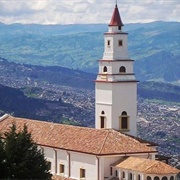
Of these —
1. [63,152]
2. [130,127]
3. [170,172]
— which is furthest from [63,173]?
[170,172]

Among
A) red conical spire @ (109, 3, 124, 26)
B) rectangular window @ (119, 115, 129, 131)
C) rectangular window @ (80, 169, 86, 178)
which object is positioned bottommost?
rectangular window @ (80, 169, 86, 178)

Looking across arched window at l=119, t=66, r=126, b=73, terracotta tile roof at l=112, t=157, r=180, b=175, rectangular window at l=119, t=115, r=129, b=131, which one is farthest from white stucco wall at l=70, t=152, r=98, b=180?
arched window at l=119, t=66, r=126, b=73

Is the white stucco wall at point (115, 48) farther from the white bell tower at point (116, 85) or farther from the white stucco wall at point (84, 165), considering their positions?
the white stucco wall at point (84, 165)

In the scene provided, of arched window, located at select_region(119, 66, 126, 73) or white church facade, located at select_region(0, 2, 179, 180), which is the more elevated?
arched window, located at select_region(119, 66, 126, 73)

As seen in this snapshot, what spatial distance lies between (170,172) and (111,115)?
12434mm

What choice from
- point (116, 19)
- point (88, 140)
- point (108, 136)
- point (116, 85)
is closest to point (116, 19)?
point (116, 19)

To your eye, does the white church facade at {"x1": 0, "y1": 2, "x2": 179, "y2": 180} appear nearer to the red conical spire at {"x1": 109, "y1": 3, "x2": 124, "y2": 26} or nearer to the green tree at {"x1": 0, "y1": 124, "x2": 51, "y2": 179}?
the red conical spire at {"x1": 109, "y1": 3, "x2": 124, "y2": 26}

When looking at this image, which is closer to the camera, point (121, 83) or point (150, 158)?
point (150, 158)

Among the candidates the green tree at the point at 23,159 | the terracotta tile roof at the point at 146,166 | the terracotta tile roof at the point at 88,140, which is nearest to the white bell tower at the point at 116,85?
the terracotta tile roof at the point at 88,140

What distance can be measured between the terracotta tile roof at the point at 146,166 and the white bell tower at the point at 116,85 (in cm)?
786

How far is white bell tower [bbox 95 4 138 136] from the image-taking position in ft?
255

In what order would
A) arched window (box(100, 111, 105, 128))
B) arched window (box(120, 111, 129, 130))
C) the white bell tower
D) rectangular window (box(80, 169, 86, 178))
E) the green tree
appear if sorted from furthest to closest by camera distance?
1. arched window (box(100, 111, 105, 128))
2. arched window (box(120, 111, 129, 130))
3. the white bell tower
4. rectangular window (box(80, 169, 86, 178))
5. the green tree

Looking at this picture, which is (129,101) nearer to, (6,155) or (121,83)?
(121,83)

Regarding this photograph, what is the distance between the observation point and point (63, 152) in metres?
75.3
